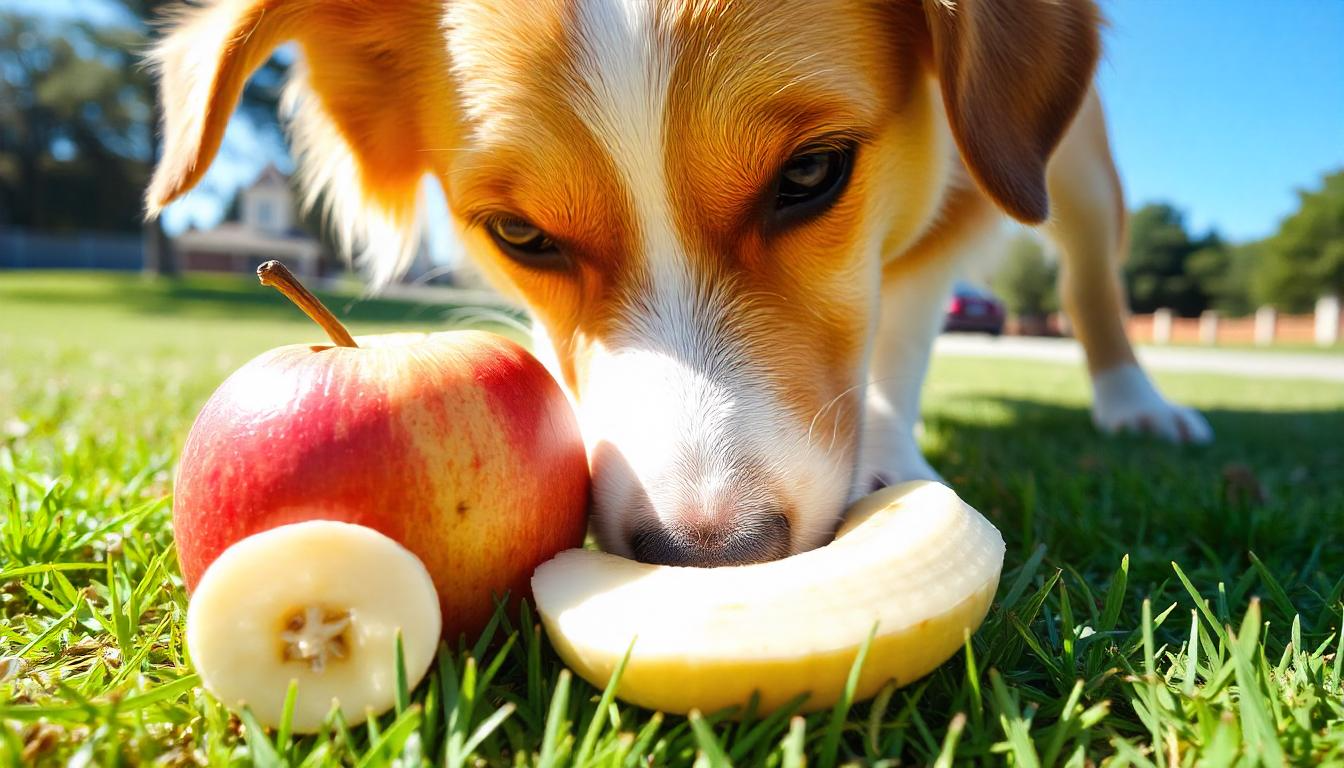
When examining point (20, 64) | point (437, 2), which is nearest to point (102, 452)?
point (437, 2)

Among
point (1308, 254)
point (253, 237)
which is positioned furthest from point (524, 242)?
point (253, 237)

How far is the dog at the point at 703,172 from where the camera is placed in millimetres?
1582

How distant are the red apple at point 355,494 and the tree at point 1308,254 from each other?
138ft

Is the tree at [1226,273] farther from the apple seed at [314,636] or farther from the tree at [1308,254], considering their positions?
the apple seed at [314,636]

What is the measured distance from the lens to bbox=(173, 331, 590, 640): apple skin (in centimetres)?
125

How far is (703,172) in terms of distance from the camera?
5.85ft

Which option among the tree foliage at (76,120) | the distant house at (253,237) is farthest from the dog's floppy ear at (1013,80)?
the distant house at (253,237)

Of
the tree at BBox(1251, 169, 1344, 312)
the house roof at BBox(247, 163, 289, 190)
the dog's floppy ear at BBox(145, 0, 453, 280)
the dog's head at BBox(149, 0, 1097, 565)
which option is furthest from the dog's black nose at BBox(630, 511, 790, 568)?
the house roof at BBox(247, 163, 289, 190)

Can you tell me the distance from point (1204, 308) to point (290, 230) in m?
53.3

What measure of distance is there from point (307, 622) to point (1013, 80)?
73.9 inches

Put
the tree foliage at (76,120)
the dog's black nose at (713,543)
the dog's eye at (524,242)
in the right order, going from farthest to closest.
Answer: the tree foliage at (76,120) → the dog's eye at (524,242) → the dog's black nose at (713,543)

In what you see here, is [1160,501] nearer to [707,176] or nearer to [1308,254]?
[707,176]

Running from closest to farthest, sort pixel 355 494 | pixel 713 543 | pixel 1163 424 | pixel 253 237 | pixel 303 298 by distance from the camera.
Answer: pixel 355 494 → pixel 713 543 → pixel 303 298 → pixel 1163 424 → pixel 253 237

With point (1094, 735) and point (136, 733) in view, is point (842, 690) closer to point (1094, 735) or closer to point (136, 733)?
point (1094, 735)
